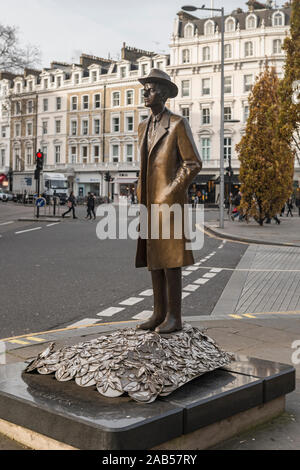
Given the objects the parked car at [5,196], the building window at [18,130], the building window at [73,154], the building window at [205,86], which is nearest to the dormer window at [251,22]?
the building window at [205,86]

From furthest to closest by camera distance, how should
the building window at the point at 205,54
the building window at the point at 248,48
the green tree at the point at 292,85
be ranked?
1. the building window at the point at 205,54
2. the building window at the point at 248,48
3. the green tree at the point at 292,85

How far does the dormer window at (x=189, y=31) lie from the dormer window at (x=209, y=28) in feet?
5.48

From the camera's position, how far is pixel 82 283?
11.1 m

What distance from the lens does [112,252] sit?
17.0 m

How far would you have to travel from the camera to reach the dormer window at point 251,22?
63.5m

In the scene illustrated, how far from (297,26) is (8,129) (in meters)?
69.9

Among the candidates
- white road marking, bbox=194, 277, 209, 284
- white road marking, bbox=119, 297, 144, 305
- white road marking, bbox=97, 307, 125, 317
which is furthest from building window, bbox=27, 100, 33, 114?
white road marking, bbox=97, 307, 125, 317

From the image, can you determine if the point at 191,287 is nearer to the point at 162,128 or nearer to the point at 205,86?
the point at 162,128

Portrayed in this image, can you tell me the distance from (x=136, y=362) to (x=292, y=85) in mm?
18391

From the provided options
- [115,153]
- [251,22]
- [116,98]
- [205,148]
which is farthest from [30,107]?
[251,22]

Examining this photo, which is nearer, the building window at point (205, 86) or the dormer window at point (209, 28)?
the dormer window at point (209, 28)

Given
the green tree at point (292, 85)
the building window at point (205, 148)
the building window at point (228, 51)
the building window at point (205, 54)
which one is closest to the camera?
the green tree at point (292, 85)

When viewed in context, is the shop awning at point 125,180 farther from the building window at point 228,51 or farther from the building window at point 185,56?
the building window at point 228,51

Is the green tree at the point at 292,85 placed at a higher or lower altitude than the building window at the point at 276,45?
lower
